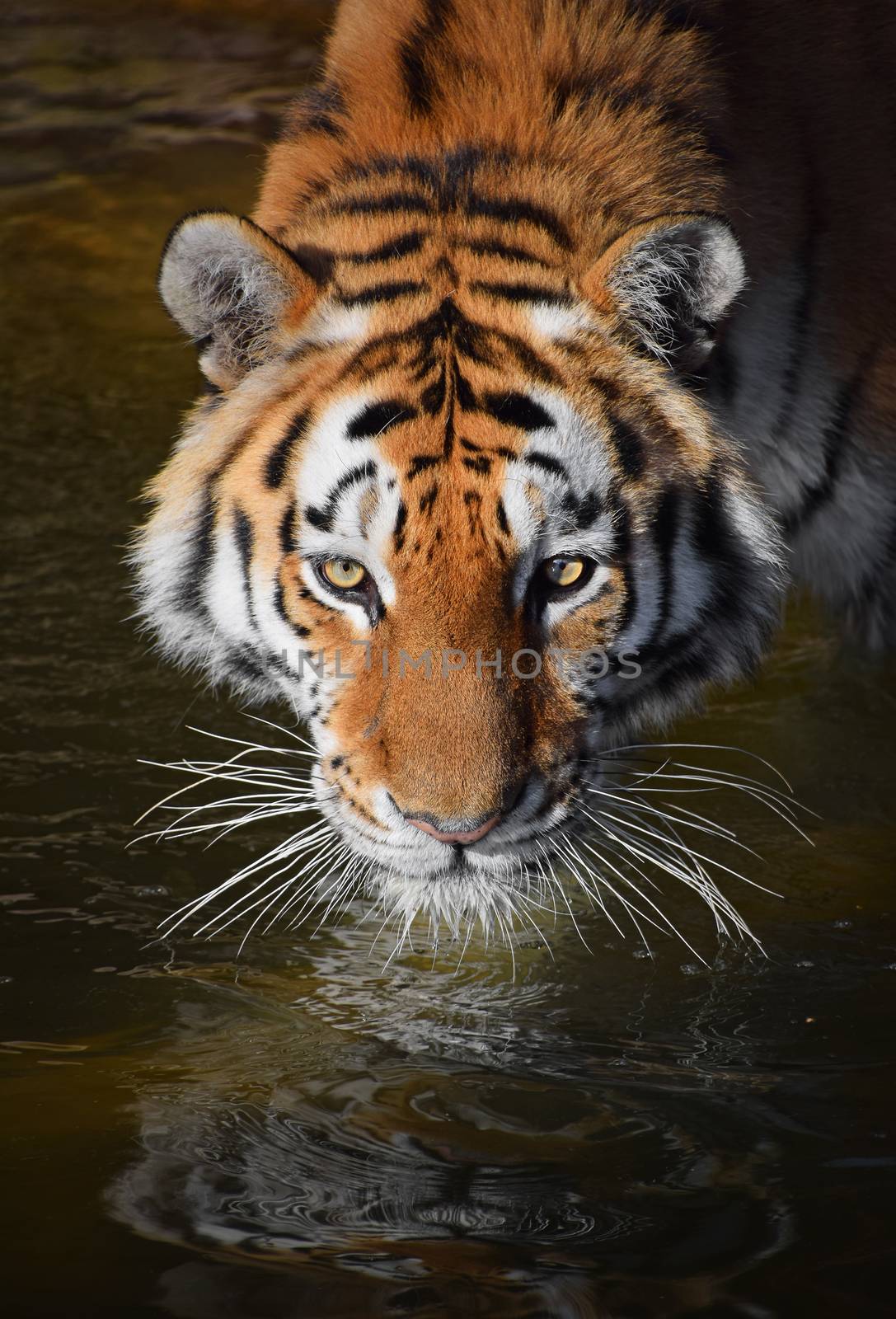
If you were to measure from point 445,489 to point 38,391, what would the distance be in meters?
3.02

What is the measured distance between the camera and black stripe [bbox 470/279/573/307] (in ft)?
7.89

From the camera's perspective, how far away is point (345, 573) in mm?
2338

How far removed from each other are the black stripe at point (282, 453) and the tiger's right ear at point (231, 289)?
126 mm

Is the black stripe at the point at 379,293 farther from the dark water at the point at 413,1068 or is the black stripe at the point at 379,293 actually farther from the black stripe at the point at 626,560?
the dark water at the point at 413,1068

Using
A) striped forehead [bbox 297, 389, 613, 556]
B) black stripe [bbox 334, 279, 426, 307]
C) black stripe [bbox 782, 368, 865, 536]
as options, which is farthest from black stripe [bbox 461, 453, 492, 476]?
black stripe [bbox 782, 368, 865, 536]

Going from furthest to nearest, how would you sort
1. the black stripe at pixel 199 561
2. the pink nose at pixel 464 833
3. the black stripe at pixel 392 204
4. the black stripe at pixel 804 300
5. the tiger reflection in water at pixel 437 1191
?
the black stripe at pixel 804 300 → the black stripe at pixel 199 561 → the black stripe at pixel 392 204 → the pink nose at pixel 464 833 → the tiger reflection in water at pixel 437 1191

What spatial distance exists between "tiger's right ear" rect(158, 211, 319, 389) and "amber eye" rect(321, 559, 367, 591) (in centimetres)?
38

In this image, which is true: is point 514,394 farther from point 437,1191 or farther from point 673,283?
point 437,1191

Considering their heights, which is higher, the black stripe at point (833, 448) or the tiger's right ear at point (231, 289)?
the tiger's right ear at point (231, 289)

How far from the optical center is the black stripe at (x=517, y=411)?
2318 mm

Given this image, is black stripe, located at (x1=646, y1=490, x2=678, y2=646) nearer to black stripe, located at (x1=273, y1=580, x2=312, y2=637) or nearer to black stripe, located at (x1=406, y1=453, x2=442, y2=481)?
black stripe, located at (x1=406, y1=453, x2=442, y2=481)

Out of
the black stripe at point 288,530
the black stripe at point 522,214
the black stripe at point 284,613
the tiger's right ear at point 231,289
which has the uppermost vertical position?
the black stripe at point 522,214

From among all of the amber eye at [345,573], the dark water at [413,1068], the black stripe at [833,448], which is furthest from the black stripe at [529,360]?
the dark water at [413,1068]

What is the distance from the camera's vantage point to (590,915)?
2.86 metres
